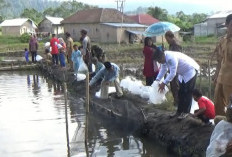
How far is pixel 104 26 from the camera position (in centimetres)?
4547

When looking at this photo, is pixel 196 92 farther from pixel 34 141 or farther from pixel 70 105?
pixel 70 105

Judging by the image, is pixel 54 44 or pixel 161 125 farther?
pixel 54 44

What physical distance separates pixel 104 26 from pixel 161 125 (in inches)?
1530

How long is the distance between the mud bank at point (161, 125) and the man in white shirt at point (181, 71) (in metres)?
0.28

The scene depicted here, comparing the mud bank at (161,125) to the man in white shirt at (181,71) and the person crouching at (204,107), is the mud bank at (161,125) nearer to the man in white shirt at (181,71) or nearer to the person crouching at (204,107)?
the person crouching at (204,107)

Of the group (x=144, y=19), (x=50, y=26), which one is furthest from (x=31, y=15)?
(x=144, y=19)

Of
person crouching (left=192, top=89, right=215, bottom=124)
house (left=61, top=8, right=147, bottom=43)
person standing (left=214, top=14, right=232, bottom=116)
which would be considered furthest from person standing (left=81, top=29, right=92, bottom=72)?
house (left=61, top=8, right=147, bottom=43)

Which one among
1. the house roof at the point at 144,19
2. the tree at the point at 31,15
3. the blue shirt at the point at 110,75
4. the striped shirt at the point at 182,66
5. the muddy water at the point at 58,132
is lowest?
the muddy water at the point at 58,132

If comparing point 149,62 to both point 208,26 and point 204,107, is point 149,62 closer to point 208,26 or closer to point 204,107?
point 204,107

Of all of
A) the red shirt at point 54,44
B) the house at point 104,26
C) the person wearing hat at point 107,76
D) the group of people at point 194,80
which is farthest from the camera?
the house at point 104,26

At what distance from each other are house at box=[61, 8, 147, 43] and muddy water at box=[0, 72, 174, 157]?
31.9 m

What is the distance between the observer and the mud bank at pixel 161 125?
240 inches

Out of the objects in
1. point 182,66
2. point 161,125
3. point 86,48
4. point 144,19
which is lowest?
point 161,125

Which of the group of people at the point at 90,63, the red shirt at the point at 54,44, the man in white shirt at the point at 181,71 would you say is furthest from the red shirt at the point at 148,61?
the red shirt at the point at 54,44
